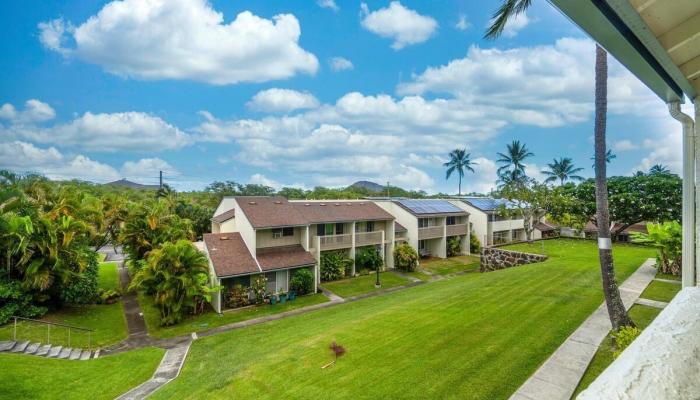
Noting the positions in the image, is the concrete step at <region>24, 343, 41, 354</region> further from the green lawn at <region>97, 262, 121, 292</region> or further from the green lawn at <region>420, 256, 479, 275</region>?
the green lawn at <region>420, 256, 479, 275</region>

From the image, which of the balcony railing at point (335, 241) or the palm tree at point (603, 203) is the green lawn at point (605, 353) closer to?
the palm tree at point (603, 203)

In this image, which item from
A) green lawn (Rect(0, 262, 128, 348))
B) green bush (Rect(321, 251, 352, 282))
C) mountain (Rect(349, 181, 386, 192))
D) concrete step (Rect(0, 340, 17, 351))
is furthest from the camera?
mountain (Rect(349, 181, 386, 192))

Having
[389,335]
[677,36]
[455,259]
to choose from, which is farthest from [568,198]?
[677,36]

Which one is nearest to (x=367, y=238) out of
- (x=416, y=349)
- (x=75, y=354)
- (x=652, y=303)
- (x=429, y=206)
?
(x=429, y=206)

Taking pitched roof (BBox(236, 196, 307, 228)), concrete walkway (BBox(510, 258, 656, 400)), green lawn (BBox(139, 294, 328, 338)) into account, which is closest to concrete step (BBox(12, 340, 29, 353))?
green lawn (BBox(139, 294, 328, 338))

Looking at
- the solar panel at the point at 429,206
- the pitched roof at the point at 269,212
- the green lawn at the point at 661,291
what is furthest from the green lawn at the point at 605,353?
the solar panel at the point at 429,206

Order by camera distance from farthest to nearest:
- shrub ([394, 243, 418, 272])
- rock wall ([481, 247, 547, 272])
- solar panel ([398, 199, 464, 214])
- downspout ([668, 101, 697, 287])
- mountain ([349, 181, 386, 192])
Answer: mountain ([349, 181, 386, 192]) → solar panel ([398, 199, 464, 214]) → shrub ([394, 243, 418, 272]) → rock wall ([481, 247, 547, 272]) → downspout ([668, 101, 697, 287])

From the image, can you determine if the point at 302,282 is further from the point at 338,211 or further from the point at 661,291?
the point at 661,291
